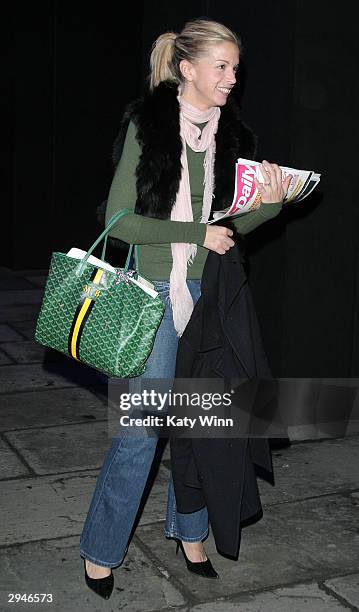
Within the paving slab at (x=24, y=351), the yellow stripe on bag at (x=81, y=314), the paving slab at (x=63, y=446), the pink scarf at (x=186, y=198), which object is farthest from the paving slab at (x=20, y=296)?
the yellow stripe on bag at (x=81, y=314)

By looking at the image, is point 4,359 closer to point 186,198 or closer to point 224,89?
point 186,198

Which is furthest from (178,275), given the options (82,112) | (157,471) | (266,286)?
(82,112)

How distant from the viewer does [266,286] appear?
5527mm

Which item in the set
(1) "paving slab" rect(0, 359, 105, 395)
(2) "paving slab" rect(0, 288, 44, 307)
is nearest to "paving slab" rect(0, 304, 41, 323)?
(2) "paving slab" rect(0, 288, 44, 307)

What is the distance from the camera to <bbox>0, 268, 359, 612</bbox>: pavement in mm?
3494

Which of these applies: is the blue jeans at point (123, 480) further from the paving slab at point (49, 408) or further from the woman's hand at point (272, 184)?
the paving slab at point (49, 408)

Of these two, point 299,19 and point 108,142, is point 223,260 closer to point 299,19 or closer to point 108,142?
point 299,19

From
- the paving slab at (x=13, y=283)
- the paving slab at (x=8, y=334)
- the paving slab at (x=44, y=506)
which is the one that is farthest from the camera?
the paving slab at (x=13, y=283)

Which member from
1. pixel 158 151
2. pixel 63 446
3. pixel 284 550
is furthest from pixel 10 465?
pixel 158 151

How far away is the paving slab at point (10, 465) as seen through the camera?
4734mm

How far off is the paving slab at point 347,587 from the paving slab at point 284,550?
5cm

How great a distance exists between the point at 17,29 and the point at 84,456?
7288 millimetres

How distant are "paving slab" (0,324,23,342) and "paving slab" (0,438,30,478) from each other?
2758 mm

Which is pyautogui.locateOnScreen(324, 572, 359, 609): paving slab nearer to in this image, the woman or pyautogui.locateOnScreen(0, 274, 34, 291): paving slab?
the woman
